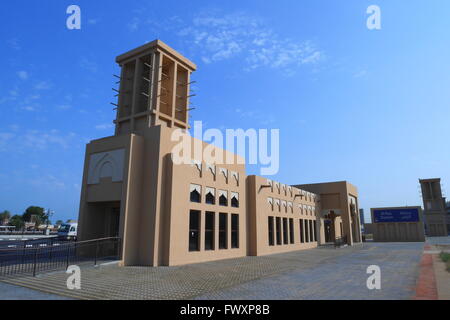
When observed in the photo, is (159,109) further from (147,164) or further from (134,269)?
(134,269)

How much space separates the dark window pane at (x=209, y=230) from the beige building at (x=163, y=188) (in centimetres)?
6

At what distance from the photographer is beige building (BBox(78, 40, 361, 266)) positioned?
15633 millimetres

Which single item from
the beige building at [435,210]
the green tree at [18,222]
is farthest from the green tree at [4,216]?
the beige building at [435,210]

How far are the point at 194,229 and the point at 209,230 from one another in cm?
157

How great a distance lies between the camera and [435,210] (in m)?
56.0

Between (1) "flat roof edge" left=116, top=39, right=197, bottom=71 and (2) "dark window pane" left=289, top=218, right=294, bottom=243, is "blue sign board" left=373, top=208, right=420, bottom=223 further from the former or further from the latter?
(1) "flat roof edge" left=116, top=39, right=197, bottom=71

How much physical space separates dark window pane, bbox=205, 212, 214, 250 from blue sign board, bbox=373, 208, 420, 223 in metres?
33.9

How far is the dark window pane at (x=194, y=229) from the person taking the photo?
57.2 ft

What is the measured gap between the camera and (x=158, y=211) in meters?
15.5

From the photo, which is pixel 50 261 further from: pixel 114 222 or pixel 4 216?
pixel 4 216

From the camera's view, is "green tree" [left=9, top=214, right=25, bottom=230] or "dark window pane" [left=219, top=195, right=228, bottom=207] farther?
"green tree" [left=9, top=214, right=25, bottom=230]

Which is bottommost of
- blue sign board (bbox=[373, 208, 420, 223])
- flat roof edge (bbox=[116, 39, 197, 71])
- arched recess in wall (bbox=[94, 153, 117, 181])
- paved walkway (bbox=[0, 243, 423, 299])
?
paved walkway (bbox=[0, 243, 423, 299])

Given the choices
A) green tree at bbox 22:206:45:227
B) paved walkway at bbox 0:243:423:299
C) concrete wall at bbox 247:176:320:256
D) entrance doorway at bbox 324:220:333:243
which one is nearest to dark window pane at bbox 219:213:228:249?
concrete wall at bbox 247:176:320:256
